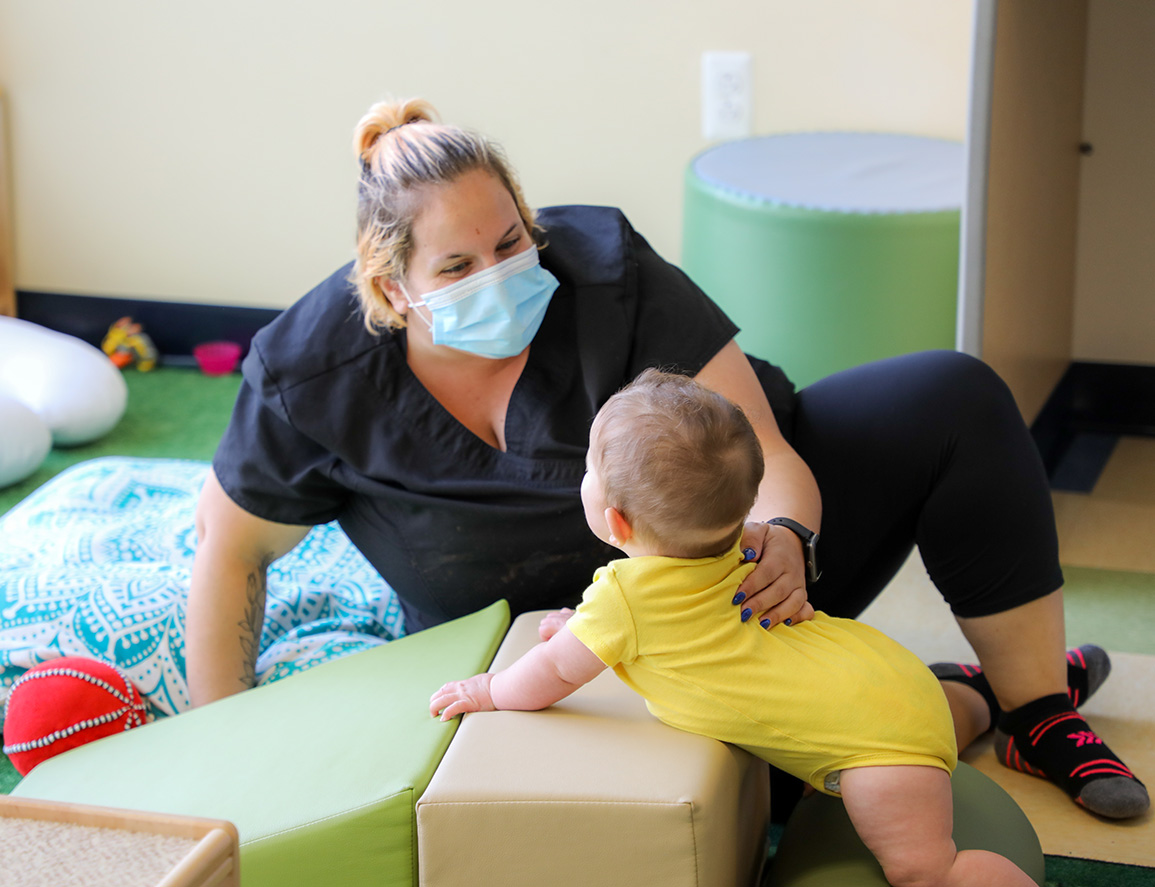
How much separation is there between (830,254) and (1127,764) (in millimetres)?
920

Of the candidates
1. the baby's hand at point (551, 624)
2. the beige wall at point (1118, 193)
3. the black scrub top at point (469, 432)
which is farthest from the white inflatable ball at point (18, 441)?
the beige wall at point (1118, 193)

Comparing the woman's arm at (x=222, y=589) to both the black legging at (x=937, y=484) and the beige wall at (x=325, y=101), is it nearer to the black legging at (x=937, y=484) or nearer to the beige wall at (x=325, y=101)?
the black legging at (x=937, y=484)

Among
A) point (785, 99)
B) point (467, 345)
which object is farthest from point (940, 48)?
point (467, 345)

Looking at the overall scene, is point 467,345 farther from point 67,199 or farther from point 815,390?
point 67,199

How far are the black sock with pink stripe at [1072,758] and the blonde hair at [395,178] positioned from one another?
76 cm

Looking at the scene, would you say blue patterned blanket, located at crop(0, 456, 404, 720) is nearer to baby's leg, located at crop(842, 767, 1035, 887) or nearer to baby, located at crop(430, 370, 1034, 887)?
baby, located at crop(430, 370, 1034, 887)

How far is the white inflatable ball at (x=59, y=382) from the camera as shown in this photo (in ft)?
7.60

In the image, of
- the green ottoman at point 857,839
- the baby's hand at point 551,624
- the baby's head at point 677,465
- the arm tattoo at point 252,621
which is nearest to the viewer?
the baby's head at point 677,465

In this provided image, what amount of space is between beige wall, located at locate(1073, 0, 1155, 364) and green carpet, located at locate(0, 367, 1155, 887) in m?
0.71

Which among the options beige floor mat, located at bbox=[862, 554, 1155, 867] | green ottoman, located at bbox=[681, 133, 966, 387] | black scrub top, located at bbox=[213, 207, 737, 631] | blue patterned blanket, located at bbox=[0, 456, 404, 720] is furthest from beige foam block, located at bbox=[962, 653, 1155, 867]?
blue patterned blanket, located at bbox=[0, 456, 404, 720]

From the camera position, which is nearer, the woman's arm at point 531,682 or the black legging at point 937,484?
the woman's arm at point 531,682

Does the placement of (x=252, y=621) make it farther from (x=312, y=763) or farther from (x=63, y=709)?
(x=312, y=763)

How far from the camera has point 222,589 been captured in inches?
49.4

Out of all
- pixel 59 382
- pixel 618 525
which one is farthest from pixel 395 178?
pixel 59 382
